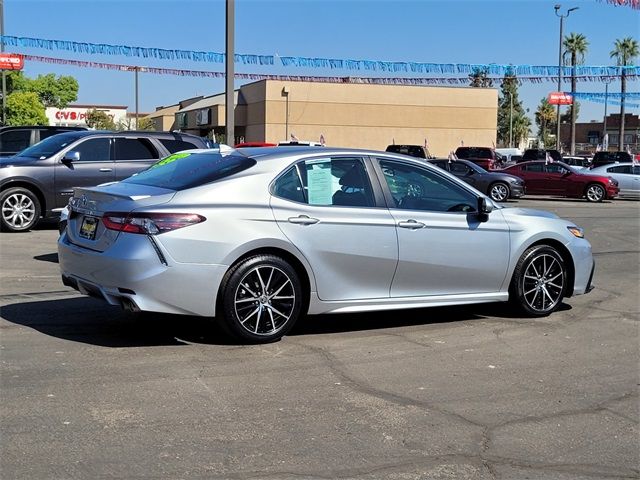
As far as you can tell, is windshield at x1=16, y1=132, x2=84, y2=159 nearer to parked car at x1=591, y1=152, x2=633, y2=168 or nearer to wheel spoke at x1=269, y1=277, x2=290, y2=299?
wheel spoke at x1=269, y1=277, x2=290, y2=299

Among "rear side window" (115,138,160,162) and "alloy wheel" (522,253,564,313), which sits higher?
"rear side window" (115,138,160,162)

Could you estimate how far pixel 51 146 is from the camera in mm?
12906

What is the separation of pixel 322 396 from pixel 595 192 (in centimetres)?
2476

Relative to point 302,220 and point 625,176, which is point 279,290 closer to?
point 302,220

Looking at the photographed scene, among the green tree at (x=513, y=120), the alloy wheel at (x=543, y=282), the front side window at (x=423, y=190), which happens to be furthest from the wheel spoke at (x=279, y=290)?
the green tree at (x=513, y=120)

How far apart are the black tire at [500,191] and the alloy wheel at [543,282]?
17822 millimetres

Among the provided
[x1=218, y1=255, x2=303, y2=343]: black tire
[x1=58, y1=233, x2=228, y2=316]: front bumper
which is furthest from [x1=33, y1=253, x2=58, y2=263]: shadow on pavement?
[x1=218, y1=255, x2=303, y2=343]: black tire

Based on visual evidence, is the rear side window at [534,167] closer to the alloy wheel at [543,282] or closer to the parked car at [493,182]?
the parked car at [493,182]

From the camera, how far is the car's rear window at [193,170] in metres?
6.15

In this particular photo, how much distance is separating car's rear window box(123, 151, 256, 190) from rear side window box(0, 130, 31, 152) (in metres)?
11.0

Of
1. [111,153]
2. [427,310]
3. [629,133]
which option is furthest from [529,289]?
[629,133]

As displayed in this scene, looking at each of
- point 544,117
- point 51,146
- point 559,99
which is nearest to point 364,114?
point 559,99

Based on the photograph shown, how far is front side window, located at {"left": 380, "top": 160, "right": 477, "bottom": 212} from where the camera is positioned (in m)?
6.70

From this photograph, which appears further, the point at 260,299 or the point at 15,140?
the point at 15,140
